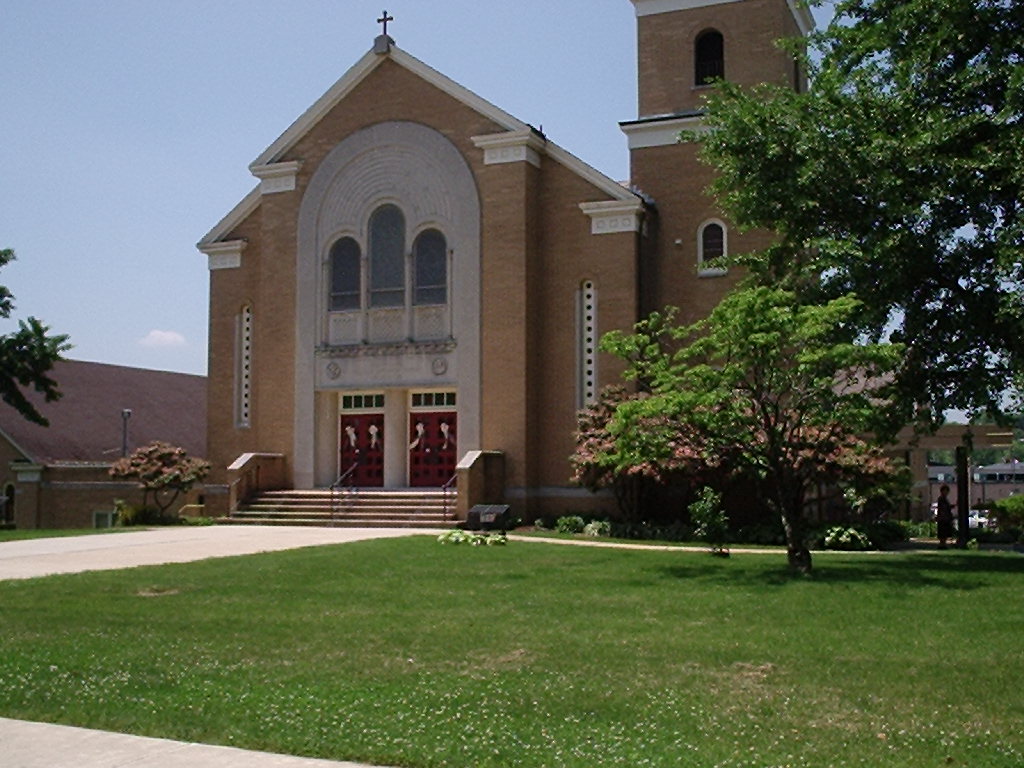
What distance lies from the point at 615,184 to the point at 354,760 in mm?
24942

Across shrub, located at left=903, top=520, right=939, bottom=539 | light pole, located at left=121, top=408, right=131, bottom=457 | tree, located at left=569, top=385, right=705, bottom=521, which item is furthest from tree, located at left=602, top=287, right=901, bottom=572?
light pole, located at left=121, top=408, right=131, bottom=457

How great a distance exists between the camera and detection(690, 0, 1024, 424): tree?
62.5ft

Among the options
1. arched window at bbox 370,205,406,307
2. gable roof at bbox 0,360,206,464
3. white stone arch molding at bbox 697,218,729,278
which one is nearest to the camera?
white stone arch molding at bbox 697,218,729,278

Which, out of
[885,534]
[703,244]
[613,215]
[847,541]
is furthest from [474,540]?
[703,244]

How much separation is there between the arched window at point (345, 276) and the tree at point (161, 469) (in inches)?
235

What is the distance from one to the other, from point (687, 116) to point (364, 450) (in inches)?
513

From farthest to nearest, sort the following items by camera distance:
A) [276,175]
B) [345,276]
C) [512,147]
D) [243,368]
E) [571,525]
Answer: [243,368]
[276,175]
[345,276]
[512,147]
[571,525]

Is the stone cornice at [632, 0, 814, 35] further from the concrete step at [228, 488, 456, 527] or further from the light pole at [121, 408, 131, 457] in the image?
the light pole at [121, 408, 131, 457]

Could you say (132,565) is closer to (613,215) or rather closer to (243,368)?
(613,215)

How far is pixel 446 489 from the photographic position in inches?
1222

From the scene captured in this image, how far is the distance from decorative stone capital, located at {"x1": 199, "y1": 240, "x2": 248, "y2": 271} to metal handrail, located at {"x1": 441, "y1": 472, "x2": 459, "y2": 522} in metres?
10.0

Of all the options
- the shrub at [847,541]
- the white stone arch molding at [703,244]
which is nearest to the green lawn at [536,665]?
the shrub at [847,541]

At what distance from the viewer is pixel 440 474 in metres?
32.8

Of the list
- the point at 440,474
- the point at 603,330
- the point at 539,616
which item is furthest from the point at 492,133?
Answer: the point at 539,616
